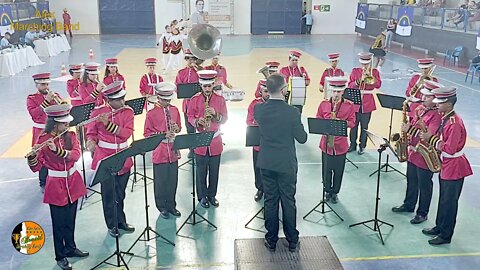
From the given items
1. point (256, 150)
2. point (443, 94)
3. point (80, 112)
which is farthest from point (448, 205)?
point (80, 112)

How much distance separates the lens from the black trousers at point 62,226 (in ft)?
21.7

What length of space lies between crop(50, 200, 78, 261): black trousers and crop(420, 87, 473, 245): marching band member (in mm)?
5280

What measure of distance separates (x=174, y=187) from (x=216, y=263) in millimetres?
1811

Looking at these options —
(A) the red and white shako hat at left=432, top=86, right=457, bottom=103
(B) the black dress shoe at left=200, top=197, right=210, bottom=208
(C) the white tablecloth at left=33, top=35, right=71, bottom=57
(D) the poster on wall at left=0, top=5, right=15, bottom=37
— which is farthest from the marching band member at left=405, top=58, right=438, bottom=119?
(C) the white tablecloth at left=33, top=35, right=71, bottom=57

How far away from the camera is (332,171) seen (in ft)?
28.9

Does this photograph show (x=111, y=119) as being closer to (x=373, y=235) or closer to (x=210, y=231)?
(x=210, y=231)

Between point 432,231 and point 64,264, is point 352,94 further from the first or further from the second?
point 64,264

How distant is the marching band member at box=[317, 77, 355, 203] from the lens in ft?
27.1

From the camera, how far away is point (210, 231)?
7977 millimetres

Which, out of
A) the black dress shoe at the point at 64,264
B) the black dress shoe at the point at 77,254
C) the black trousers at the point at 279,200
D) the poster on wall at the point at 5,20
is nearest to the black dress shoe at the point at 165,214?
the black dress shoe at the point at 77,254

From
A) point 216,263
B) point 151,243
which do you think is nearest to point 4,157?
point 151,243

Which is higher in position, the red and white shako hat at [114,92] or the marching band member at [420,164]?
the red and white shako hat at [114,92]

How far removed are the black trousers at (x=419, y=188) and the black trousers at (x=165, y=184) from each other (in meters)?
4.06

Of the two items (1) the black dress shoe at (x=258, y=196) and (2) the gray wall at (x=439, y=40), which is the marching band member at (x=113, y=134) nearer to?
(1) the black dress shoe at (x=258, y=196)
